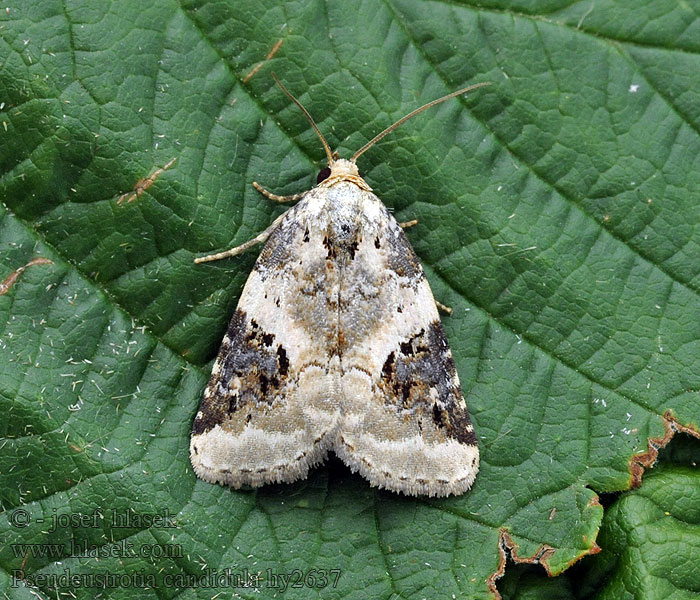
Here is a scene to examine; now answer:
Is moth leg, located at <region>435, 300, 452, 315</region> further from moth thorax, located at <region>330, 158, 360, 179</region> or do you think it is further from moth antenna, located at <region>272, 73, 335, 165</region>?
moth antenna, located at <region>272, 73, 335, 165</region>

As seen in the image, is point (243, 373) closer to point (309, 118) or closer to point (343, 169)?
point (343, 169)

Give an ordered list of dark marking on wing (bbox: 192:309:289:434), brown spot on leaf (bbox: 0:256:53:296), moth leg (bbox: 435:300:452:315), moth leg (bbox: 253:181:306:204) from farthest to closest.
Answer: moth leg (bbox: 435:300:452:315) < moth leg (bbox: 253:181:306:204) < dark marking on wing (bbox: 192:309:289:434) < brown spot on leaf (bbox: 0:256:53:296)

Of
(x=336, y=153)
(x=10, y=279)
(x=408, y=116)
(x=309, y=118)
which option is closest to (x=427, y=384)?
(x=336, y=153)

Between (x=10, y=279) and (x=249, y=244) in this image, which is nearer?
(x=10, y=279)

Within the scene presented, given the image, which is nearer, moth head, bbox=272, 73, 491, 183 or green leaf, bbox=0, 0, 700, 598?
green leaf, bbox=0, 0, 700, 598

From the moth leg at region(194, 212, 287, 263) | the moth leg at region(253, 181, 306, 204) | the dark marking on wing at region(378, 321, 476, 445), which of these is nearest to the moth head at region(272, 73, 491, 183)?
the moth leg at region(253, 181, 306, 204)

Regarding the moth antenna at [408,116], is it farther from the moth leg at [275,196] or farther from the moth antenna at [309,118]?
the moth leg at [275,196]

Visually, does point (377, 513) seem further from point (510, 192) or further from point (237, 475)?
point (510, 192)

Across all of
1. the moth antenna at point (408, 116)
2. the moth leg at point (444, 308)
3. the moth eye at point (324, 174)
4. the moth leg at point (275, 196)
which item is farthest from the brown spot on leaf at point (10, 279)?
the moth leg at point (444, 308)
